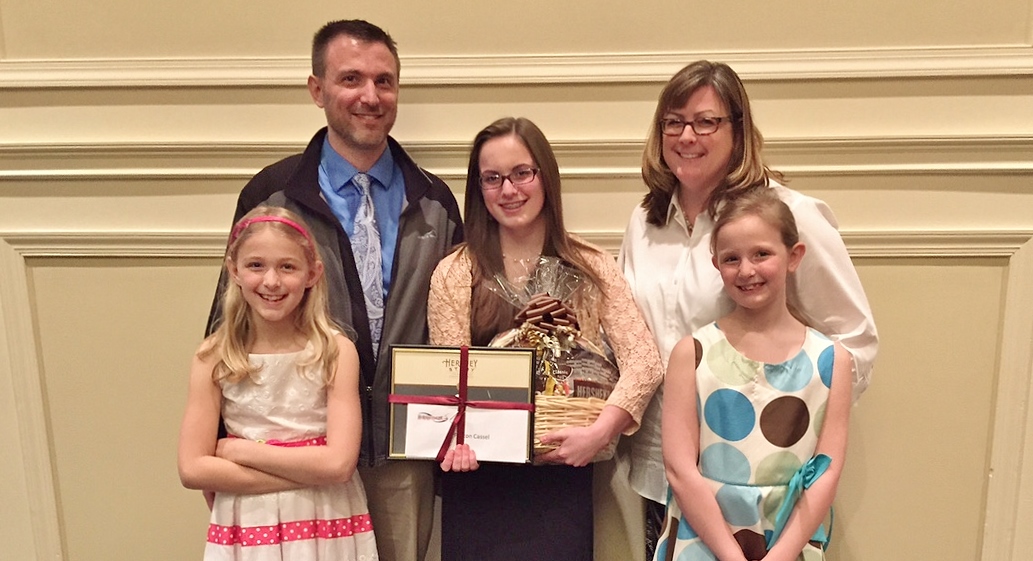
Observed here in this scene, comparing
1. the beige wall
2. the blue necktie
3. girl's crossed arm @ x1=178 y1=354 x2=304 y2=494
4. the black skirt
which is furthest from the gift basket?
the beige wall

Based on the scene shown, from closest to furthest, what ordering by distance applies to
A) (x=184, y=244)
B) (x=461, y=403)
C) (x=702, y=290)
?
(x=461, y=403), (x=702, y=290), (x=184, y=244)

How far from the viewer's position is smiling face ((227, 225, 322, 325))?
5.10 feet

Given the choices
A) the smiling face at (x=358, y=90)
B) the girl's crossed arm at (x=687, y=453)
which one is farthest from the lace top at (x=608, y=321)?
the smiling face at (x=358, y=90)

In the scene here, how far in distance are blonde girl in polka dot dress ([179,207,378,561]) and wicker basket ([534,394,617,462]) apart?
0.45 meters

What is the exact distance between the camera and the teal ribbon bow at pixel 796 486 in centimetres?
145

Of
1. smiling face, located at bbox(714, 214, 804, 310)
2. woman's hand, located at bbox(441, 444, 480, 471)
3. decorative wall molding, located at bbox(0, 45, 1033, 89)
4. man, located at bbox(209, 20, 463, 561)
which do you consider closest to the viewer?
smiling face, located at bbox(714, 214, 804, 310)

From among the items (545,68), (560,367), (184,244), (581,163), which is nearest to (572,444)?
(560,367)

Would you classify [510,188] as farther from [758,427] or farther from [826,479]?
[826,479]

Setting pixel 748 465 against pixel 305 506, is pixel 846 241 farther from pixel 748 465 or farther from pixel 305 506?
pixel 305 506

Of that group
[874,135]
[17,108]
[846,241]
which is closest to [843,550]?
[846,241]

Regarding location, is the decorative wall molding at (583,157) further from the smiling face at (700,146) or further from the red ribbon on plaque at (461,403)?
the red ribbon on plaque at (461,403)

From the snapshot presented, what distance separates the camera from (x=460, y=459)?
5.02 ft

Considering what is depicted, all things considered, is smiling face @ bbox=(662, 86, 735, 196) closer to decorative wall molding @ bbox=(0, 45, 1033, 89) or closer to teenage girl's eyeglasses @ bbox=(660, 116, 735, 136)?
teenage girl's eyeglasses @ bbox=(660, 116, 735, 136)

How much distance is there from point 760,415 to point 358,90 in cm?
138
